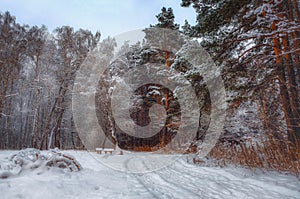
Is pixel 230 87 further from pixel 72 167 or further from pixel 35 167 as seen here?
pixel 35 167

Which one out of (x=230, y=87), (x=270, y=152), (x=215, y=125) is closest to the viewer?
(x=270, y=152)

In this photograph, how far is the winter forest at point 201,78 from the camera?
4.44m

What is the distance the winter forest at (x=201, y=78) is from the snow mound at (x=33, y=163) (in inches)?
4.4

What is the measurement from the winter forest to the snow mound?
113mm

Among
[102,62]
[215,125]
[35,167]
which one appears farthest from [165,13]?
[35,167]

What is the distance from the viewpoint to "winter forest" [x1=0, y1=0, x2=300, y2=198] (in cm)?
444

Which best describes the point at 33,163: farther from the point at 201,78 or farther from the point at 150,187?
the point at 201,78

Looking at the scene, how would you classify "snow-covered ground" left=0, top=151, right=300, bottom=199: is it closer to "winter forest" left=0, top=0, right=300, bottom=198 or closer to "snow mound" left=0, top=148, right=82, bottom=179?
"snow mound" left=0, top=148, right=82, bottom=179

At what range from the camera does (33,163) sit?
11.9 feet

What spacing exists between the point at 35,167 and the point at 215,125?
6.44 m

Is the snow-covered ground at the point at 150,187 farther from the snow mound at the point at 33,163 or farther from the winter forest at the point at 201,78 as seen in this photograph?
the winter forest at the point at 201,78

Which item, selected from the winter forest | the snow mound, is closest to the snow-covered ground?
the snow mound

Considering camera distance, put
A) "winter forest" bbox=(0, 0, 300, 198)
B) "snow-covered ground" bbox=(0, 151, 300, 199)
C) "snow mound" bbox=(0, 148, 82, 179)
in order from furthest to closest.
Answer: "winter forest" bbox=(0, 0, 300, 198) < "snow mound" bbox=(0, 148, 82, 179) < "snow-covered ground" bbox=(0, 151, 300, 199)

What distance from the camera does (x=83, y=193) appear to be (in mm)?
2592
